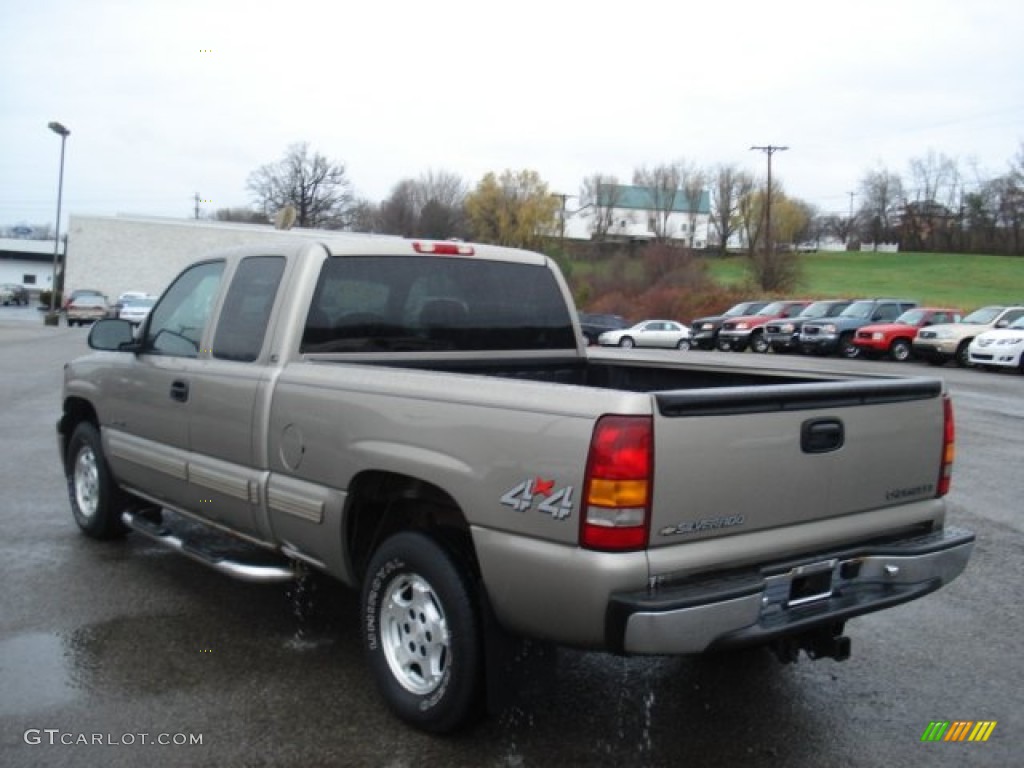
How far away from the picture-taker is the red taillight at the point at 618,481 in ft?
9.85

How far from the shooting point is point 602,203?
101 m

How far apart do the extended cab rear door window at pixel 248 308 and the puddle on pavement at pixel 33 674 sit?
1.61 metres

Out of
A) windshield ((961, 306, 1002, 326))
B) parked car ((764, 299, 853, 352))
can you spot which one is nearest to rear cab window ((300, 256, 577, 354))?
windshield ((961, 306, 1002, 326))

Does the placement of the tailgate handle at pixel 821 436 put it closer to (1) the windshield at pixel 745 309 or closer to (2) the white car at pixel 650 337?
(2) the white car at pixel 650 337

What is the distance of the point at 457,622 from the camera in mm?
3408

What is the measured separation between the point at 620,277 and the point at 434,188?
118 feet

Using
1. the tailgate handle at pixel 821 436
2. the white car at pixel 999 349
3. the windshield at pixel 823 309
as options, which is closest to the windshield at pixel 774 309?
the windshield at pixel 823 309

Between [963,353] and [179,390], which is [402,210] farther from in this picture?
[179,390]

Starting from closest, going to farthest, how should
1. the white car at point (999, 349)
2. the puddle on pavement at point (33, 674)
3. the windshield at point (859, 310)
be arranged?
the puddle on pavement at point (33, 674), the white car at point (999, 349), the windshield at point (859, 310)

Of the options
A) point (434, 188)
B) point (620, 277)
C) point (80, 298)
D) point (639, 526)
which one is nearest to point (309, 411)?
point (639, 526)

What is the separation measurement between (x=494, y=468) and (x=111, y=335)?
3420mm

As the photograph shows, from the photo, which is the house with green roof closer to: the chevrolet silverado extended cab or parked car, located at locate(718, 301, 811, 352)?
parked car, located at locate(718, 301, 811, 352)

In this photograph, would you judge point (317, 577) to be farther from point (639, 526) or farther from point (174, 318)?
point (639, 526)

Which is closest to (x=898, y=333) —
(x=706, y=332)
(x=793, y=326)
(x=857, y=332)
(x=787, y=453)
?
(x=857, y=332)
